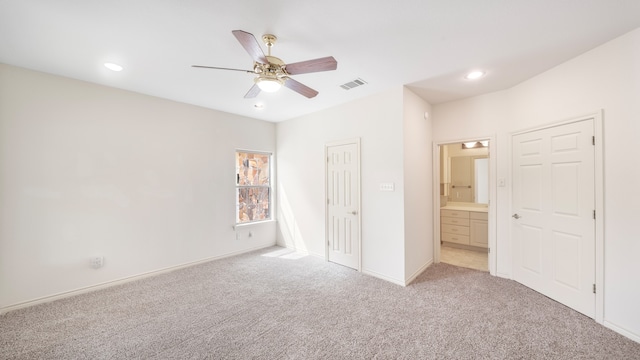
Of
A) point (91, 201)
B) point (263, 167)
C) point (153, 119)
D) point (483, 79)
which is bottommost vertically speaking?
point (91, 201)

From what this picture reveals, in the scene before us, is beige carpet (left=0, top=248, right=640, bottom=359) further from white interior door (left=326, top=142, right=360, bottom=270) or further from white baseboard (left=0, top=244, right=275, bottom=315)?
white interior door (left=326, top=142, right=360, bottom=270)

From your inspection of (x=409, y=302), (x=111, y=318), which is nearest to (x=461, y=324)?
(x=409, y=302)

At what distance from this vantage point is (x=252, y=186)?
4875mm

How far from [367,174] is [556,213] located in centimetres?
224

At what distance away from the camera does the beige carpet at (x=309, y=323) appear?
201 cm

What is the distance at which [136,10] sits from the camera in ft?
5.84

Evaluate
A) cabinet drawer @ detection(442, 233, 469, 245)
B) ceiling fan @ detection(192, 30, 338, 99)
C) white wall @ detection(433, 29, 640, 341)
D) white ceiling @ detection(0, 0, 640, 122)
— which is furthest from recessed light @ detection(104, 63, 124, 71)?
cabinet drawer @ detection(442, 233, 469, 245)

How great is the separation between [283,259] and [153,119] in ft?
9.96

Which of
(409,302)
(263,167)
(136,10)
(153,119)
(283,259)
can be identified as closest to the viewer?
(136,10)

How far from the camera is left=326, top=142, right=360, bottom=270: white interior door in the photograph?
3.80m

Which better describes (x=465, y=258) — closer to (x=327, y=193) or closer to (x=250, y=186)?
(x=327, y=193)

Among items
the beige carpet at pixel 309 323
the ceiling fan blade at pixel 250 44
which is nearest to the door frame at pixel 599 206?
the beige carpet at pixel 309 323

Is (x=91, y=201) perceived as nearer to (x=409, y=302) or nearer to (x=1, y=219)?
(x=1, y=219)

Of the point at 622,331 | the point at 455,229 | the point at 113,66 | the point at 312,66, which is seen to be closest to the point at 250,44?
the point at 312,66
